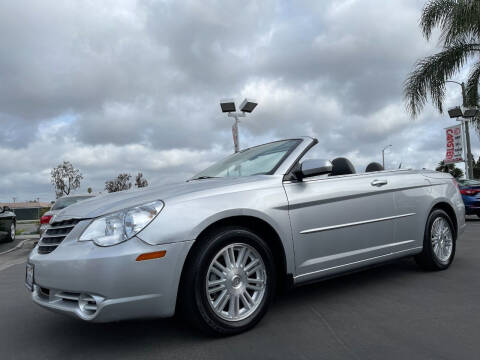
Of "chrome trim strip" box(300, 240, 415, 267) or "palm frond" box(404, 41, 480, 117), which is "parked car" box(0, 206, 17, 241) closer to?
"chrome trim strip" box(300, 240, 415, 267)

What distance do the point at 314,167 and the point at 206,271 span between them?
1.24 meters

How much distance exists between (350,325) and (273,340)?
0.63 metres

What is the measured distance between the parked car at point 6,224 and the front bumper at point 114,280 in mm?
10213

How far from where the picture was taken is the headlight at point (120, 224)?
278cm

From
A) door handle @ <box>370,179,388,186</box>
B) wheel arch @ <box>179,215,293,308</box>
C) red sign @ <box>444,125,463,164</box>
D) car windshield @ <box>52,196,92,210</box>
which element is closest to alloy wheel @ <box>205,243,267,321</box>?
wheel arch @ <box>179,215,293,308</box>

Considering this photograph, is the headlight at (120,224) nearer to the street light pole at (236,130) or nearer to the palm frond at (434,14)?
the street light pole at (236,130)

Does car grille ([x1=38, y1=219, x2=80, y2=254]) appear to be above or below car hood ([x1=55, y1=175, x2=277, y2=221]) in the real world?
below

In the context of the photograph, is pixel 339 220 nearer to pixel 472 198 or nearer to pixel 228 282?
pixel 228 282

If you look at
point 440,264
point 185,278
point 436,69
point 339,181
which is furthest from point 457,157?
point 185,278

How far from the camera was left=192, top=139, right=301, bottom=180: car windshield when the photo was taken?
3.79 metres

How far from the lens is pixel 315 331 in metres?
3.06

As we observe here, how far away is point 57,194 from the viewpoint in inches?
1341

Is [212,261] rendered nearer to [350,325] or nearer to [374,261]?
[350,325]

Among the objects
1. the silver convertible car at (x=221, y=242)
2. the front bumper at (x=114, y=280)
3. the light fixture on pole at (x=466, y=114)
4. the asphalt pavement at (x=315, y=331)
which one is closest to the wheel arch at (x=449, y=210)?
the asphalt pavement at (x=315, y=331)
